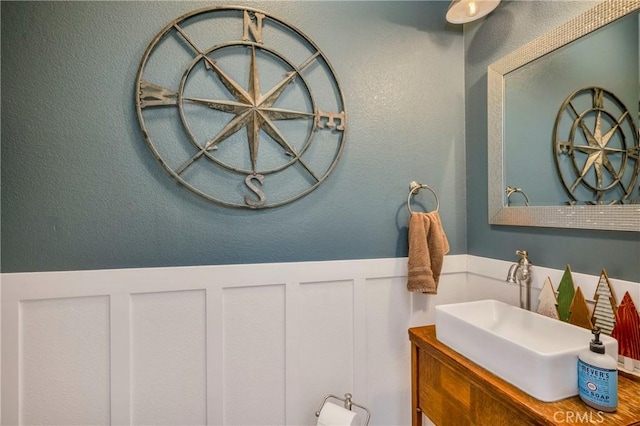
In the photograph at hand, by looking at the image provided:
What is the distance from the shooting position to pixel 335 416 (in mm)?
1175

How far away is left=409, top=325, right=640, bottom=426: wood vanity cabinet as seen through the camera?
2.32ft

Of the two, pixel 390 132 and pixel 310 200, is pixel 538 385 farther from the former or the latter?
pixel 390 132

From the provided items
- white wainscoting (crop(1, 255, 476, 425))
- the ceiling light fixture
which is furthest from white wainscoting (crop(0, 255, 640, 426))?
the ceiling light fixture

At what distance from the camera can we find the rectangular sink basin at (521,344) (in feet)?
2.47

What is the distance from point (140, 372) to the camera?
115cm

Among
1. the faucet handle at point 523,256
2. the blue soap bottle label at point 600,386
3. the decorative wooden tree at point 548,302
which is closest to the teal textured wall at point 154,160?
the faucet handle at point 523,256

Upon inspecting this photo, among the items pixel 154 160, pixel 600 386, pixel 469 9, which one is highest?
pixel 469 9

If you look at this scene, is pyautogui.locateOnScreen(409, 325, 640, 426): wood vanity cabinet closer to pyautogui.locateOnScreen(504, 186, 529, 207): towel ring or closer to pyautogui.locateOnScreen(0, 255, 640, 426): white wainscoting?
pyautogui.locateOnScreen(0, 255, 640, 426): white wainscoting

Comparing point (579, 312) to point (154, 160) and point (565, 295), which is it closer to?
point (565, 295)

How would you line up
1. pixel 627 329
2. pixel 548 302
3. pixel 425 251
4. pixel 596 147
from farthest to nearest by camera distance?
pixel 425 251
pixel 548 302
pixel 596 147
pixel 627 329

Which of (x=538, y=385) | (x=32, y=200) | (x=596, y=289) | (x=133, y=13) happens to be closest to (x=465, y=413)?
(x=538, y=385)

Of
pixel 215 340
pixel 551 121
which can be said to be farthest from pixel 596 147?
pixel 215 340

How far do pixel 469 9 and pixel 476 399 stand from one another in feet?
4.69

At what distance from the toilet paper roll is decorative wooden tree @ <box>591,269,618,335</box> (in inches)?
33.9
